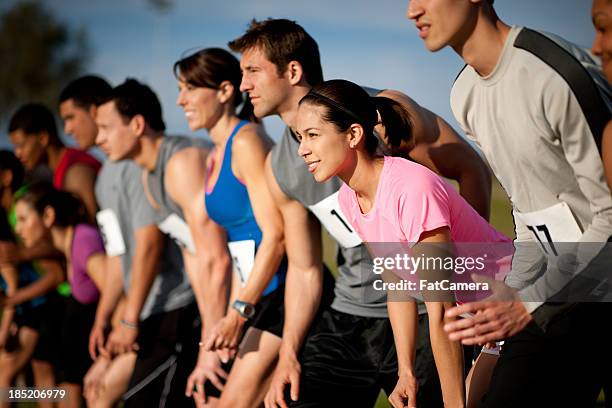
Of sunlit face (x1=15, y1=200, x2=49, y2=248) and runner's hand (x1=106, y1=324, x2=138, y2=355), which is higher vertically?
sunlit face (x1=15, y1=200, x2=49, y2=248)

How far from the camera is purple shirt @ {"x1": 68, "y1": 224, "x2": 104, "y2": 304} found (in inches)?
212

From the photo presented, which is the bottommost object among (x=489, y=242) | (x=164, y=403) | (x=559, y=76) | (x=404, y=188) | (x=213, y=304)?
(x=164, y=403)

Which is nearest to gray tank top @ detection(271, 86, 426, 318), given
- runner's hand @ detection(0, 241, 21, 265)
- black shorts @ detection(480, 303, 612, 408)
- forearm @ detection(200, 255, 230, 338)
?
forearm @ detection(200, 255, 230, 338)

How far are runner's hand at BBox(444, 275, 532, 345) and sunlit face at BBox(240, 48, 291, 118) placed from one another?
4.44 ft

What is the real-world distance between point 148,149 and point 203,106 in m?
0.71

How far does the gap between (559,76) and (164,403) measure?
2702 millimetres

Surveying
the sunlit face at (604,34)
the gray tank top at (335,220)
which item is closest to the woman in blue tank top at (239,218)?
the gray tank top at (335,220)

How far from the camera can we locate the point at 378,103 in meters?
3.07

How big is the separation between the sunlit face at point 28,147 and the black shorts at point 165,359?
5.97ft

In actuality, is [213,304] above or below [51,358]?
above

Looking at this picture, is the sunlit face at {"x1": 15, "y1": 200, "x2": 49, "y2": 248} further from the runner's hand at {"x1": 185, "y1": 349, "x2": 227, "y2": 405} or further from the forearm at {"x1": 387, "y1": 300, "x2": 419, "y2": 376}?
the forearm at {"x1": 387, "y1": 300, "x2": 419, "y2": 376}

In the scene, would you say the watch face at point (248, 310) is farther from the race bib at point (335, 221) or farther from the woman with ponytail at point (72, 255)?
the woman with ponytail at point (72, 255)

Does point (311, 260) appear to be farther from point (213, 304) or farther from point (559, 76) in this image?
point (559, 76)

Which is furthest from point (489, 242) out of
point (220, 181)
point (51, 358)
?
point (51, 358)
